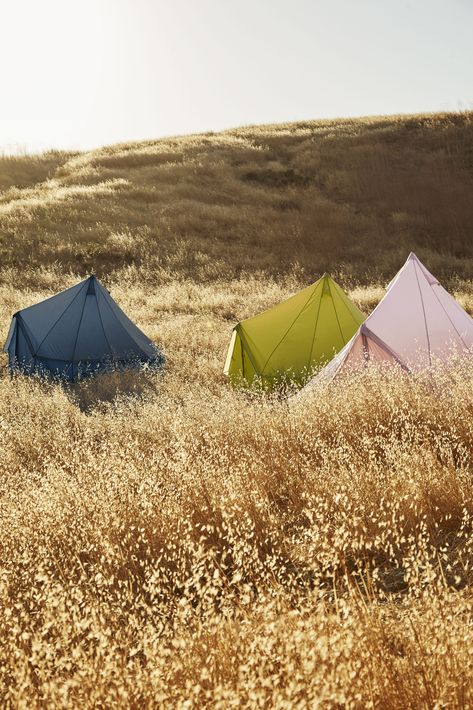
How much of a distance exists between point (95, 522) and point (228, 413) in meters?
2.97

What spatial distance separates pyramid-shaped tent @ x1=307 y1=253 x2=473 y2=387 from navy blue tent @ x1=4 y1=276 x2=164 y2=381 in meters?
4.48

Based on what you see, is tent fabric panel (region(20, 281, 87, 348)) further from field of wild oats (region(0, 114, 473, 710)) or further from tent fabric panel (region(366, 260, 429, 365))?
tent fabric panel (region(366, 260, 429, 365))

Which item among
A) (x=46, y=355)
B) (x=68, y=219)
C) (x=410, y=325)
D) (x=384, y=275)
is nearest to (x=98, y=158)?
(x=68, y=219)

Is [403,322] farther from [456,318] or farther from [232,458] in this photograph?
[232,458]

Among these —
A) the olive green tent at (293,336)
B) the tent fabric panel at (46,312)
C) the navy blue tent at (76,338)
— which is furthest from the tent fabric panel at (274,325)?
the tent fabric panel at (46,312)

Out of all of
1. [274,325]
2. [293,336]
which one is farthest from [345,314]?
[274,325]

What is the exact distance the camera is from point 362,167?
2984 cm

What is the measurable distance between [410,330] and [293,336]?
2.21 metres

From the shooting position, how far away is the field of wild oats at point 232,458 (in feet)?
6.79

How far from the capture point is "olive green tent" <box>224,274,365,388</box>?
10.2 meters

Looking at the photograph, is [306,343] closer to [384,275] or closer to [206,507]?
[206,507]

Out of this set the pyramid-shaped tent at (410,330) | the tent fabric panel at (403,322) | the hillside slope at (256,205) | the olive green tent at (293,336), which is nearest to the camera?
the pyramid-shaped tent at (410,330)

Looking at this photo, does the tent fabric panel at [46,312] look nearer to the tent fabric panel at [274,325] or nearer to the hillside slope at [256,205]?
the tent fabric panel at [274,325]

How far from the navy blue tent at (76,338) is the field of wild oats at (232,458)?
0.75 metres
